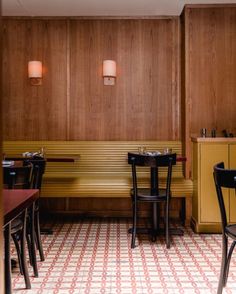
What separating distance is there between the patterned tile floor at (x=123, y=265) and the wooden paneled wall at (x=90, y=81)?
1605 millimetres

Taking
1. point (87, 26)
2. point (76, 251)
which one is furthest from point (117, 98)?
point (76, 251)

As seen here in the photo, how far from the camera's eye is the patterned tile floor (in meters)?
2.83

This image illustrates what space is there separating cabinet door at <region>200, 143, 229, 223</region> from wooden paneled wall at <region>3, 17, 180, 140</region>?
3.38ft

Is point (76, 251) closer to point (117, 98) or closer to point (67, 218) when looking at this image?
point (67, 218)

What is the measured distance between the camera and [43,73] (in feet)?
17.9

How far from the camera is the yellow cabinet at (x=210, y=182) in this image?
174 inches

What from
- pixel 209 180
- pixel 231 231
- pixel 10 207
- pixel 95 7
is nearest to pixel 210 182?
pixel 209 180

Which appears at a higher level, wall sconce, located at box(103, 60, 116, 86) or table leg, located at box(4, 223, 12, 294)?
wall sconce, located at box(103, 60, 116, 86)

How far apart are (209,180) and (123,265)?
5.56 feet

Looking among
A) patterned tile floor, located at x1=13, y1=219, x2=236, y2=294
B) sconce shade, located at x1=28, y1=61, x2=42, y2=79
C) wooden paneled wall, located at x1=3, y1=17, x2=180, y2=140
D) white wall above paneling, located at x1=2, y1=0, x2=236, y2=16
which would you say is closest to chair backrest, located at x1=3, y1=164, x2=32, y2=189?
patterned tile floor, located at x1=13, y1=219, x2=236, y2=294

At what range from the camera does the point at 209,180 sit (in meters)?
4.48

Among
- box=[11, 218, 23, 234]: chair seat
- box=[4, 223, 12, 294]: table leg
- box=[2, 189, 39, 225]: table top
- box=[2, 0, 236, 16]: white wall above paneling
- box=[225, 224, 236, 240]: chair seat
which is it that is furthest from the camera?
box=[2, 0, 236, 16]: white wall above paneling

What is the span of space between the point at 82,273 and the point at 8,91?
10.7ft

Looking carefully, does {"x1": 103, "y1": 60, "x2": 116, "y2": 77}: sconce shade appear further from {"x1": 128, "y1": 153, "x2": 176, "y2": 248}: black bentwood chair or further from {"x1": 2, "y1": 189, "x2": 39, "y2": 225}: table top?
{"x1": 2, "y1": 189, "x2": 39, "y2": 225}: table top
